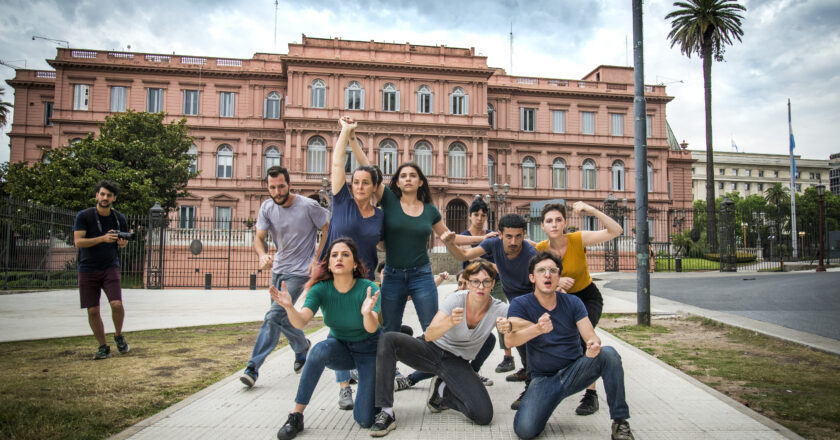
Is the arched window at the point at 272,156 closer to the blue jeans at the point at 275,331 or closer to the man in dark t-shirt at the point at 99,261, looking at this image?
the man in dark t-shirt at the point at 99,261

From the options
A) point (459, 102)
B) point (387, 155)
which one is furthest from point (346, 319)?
point (459, 102)

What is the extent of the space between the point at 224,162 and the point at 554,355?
38.6 m

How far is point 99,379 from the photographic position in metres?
5.05

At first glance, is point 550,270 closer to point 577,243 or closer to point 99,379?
point 577,243

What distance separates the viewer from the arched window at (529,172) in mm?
42500

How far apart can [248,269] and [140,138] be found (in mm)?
10560

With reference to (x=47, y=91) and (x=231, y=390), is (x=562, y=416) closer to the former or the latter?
(x=231, y=390)

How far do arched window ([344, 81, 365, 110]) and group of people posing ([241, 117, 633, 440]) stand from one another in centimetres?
3301

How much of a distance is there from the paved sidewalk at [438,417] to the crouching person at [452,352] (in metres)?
0.14

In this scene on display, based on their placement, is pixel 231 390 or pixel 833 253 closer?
pixel 231 390

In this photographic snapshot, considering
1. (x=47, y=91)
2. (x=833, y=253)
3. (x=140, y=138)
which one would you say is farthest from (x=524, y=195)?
(x=47, y=91)

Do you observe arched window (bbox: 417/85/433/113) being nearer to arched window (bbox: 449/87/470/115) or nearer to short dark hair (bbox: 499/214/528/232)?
arched window (bbox: 449/87/470/115)

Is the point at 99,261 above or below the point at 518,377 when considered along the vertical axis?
above

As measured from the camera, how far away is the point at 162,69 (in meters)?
38.1
